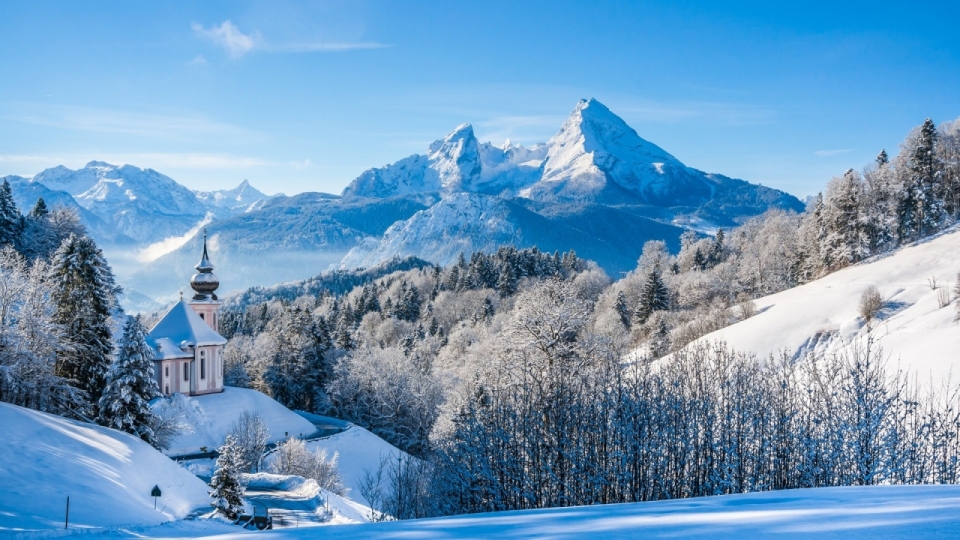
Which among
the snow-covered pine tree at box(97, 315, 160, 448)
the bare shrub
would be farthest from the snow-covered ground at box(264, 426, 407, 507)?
the bare shrub

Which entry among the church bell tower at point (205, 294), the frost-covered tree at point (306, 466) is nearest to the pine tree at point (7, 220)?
the church bell tower at point (205, 294)

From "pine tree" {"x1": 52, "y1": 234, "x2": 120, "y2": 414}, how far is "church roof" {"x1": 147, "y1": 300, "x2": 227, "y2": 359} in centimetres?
1350

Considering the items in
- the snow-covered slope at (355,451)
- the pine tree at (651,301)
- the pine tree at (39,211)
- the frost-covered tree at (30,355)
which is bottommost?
the snow-covered slope at (355,451)

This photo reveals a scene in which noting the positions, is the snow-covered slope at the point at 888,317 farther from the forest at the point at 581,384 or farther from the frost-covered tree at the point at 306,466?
the frost-covered tree at the point at 306,466

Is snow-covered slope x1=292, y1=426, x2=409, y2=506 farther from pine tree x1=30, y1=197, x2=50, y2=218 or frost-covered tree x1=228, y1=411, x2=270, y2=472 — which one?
pine tree x1=30, y1=197, x2=50, y2=218

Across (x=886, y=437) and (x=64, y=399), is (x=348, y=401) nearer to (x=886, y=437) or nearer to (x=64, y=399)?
(x=64, y=399)

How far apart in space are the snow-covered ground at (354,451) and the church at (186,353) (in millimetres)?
10657

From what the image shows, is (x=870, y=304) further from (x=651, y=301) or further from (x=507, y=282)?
(x=507, y=282)

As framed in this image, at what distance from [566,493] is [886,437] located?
750 cm

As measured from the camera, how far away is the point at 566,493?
1419 cm

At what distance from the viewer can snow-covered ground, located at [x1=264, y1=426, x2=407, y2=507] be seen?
3588cm

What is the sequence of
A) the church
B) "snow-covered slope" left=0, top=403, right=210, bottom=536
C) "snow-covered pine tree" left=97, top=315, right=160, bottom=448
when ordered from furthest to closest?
1. the church
2. "snow-covered pine tree" left=97, top=315, right=160, bottom=448
3. "snow-covered slope" left=0, top=403, right=210, bottom=536

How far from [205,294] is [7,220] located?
14.9 meters

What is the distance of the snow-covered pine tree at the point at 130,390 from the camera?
2542 cm
